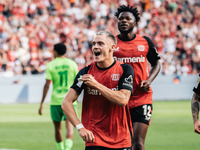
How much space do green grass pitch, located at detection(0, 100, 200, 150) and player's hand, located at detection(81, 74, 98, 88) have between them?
622 cm

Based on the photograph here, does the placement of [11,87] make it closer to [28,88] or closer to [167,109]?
[28,88]

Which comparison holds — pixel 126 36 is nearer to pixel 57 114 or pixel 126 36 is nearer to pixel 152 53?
pixel 152 53

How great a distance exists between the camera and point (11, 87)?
84.3 feet

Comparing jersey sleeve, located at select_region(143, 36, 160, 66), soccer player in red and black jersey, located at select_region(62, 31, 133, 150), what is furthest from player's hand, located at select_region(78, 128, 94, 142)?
jersey sleeve, located at select_region(143, 36, 160, 66)

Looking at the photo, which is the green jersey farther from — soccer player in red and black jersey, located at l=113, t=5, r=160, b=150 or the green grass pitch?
soccer player in red and black jersey, located at l=113, t=5, r=160, b=150

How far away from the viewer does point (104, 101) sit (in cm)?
536

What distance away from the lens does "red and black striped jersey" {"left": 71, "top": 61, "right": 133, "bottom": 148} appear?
531 cm

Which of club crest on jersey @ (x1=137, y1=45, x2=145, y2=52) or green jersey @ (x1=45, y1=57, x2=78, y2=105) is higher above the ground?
club crest on jersey @ (x1=137, y1=45, x2=145, y2=52)

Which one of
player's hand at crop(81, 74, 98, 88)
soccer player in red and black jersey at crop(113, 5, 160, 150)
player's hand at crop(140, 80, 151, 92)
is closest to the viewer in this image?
player's hand at crop(81, 74, 98, 88)

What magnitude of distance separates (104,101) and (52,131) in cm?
927

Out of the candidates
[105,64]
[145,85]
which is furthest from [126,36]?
[105,64]

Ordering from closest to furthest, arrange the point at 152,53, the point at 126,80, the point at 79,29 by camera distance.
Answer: the point at 126,80 → the point at 152,53 → the point at 79,29

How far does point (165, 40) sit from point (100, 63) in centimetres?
2506

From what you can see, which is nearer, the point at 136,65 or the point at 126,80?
the point at 126,80
